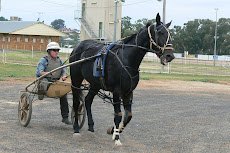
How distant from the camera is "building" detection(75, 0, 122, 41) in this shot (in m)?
48.9

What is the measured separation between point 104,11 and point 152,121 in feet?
131

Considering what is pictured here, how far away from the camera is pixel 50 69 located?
917 centimetres

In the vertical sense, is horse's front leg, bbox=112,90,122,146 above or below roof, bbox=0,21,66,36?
below

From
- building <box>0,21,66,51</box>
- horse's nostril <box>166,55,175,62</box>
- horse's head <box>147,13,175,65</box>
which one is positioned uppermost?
building <box>0,21,66,51</box>

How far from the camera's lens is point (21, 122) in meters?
8.99

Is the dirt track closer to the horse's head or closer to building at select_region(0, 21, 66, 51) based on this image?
the horse's head

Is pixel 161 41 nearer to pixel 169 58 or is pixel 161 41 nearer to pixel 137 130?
pixel 169 58

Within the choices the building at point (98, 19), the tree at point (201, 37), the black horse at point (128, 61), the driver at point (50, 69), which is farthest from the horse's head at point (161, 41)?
the tree at point (201, 37)

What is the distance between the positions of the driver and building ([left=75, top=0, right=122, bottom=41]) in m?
38.9

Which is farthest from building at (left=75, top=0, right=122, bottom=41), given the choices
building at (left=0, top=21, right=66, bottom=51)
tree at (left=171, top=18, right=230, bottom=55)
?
tree at (left=171, top=18, right=230, bottom=55)

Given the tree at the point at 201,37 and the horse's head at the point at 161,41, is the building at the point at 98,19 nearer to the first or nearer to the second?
the tree at the point at 201,37

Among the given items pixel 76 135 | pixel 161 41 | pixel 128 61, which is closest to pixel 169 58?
pixel 161 41

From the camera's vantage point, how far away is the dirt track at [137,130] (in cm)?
706

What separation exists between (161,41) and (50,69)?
3187 millimetres
